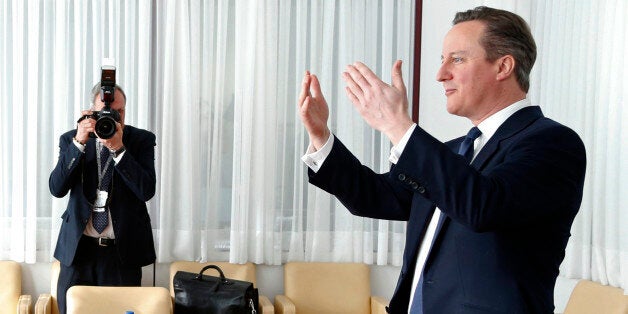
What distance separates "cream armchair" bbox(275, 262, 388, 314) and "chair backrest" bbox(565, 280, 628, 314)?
1.29 metres

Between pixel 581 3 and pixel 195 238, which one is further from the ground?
pixel 581 3

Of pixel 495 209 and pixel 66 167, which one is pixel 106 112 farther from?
pixel 495 209

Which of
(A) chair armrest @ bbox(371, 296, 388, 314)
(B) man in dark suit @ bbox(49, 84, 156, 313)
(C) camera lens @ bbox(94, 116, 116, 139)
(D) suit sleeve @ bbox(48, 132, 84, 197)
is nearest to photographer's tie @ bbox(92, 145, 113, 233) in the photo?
(B) man in dark suit @ bbox(49, 84, 156, 313)

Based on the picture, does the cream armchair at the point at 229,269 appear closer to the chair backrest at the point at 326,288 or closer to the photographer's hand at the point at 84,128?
the chair backrest at the point at 326,288

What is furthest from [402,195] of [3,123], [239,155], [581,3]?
[3,123]

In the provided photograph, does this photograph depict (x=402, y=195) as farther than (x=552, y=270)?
Yes

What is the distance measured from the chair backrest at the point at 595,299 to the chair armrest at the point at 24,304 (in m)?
2.82

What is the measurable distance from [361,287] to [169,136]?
1.50m

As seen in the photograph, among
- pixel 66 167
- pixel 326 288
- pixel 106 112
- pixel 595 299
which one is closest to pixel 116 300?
pixel 66 167

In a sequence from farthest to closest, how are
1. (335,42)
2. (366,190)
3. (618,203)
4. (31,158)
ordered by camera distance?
(335,42), (31,158), (618,203), (366,190)

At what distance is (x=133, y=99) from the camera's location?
4918 mm

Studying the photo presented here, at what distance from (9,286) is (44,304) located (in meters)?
0.39

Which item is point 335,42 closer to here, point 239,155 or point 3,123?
point 239,155

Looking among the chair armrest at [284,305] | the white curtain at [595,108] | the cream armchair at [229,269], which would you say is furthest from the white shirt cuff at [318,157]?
the cream armchair at [229,269]
